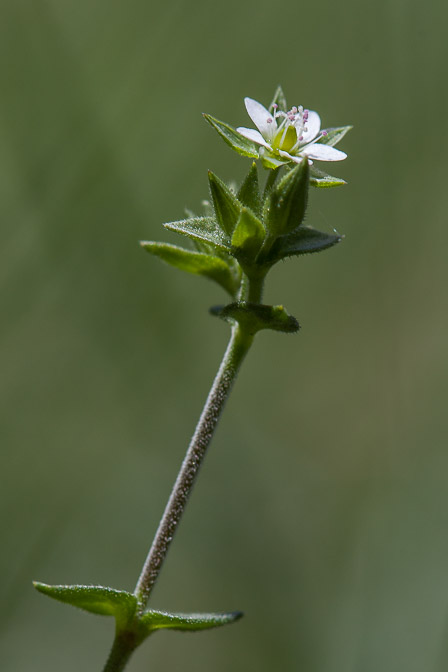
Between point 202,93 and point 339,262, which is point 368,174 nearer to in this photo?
point 339,262

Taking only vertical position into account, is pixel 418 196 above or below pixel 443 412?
above

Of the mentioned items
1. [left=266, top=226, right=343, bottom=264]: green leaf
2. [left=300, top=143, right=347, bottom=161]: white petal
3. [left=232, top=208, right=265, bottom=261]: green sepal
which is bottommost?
[left=232, top=208, right=265, bottom=261]: green sepal

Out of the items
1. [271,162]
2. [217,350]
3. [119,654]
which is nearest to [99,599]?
[119,654]

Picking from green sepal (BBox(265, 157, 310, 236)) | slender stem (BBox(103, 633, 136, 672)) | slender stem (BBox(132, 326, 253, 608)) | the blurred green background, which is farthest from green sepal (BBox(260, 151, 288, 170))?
the blurred green background

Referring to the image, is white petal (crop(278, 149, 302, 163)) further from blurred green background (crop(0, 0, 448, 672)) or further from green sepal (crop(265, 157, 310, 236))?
blurred green background (crop(0, 0, 448, 672))

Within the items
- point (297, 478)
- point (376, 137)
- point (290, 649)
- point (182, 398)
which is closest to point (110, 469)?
point (182, 398)

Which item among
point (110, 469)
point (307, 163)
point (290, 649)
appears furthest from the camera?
point (110, 469)

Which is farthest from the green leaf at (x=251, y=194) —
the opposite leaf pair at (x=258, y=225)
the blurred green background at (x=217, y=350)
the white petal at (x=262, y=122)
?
the blurred green background at (x=217, y=350)

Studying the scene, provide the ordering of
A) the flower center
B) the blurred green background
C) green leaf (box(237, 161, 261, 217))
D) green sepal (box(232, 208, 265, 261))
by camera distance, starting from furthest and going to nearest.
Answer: the blurred green background < the flower center < green leaf (box(237, 161, 261, 217)) < green sepal (box(232, 208, 265, 261))
